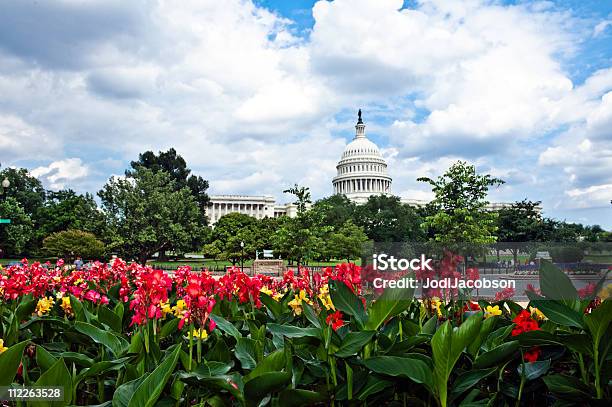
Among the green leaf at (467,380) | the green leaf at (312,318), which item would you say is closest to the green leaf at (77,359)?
the green leaf at (312,318)

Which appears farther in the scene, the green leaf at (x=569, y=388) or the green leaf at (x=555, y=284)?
the green leaf at (x=555, y=284)

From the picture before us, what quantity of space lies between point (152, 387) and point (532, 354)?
1.83 m

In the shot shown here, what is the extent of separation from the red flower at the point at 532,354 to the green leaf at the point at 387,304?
644mm

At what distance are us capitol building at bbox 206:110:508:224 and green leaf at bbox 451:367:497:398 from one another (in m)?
98.7

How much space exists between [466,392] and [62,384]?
1.79 meters

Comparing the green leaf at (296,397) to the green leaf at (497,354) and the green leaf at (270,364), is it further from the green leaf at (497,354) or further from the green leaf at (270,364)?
the green leaf at (497,354)

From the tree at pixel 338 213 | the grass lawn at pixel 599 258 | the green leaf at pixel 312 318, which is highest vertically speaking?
the tree at pixel 338 213

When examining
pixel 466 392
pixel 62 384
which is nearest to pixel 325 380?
pixel 466 392

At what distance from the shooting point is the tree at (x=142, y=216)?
42156mm

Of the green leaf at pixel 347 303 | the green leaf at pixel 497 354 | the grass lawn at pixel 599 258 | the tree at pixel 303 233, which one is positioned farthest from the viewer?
the tree at pixel 303 233

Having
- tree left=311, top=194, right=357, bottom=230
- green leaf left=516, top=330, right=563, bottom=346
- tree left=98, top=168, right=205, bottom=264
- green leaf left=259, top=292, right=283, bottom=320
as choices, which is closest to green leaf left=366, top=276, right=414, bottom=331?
green leaf left=516, top=330, right=563, bottom=346

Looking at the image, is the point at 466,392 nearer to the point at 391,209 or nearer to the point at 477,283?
the point at 477,283

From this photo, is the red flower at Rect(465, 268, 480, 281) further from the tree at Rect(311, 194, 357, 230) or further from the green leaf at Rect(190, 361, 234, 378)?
the tree at Rect(311, 194, 357, 230)

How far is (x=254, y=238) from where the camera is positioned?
54312mm
